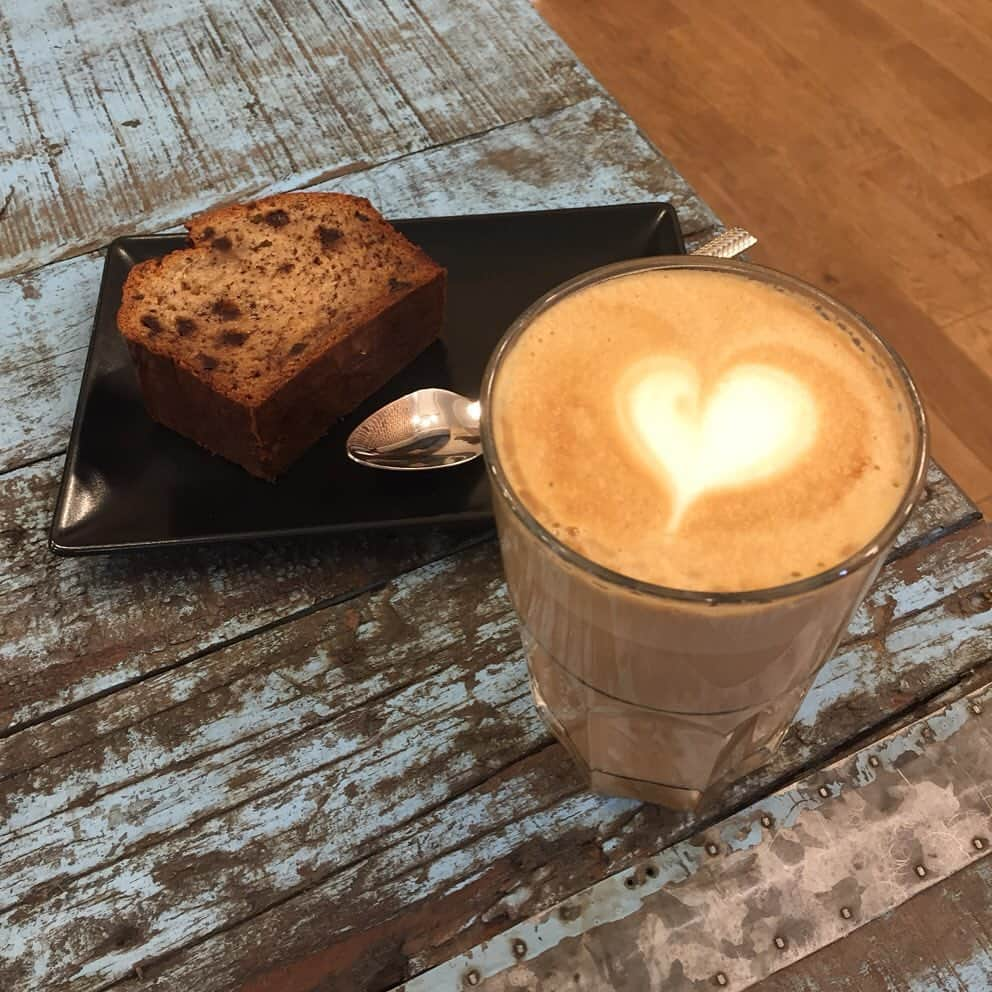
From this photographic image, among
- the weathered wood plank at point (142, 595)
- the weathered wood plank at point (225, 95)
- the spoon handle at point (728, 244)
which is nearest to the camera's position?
the weathered wood plank at point (142, 595)

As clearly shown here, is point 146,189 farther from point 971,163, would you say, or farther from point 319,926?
point 971,163

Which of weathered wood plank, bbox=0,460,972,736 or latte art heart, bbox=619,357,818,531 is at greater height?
latte art heart, bbox=619,357,818,531

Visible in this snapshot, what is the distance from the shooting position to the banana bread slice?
0.73 metres

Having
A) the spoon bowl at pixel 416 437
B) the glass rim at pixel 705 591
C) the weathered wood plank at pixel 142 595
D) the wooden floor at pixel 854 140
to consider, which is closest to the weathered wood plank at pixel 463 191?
the weathered wood plank at pixel 142 595

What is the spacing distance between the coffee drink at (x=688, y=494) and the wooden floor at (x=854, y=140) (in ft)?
3.06

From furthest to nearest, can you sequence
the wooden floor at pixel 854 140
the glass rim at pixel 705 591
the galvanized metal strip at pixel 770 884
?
the wooden floor at pixel 854 140, the galvanized metal strip at pixel 770 884, the glass rim at pixel 705 591

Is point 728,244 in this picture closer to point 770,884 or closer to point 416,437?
point 416,437

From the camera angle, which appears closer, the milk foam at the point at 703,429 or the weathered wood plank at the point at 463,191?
the milk foam at the point at 703,429

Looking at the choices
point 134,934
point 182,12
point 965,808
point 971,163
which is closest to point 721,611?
point 965,808

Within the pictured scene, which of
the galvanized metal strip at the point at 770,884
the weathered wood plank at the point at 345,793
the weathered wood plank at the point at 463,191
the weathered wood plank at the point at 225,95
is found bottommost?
the galvanized metal strip at the point at 770,884

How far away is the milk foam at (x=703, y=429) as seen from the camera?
45cm

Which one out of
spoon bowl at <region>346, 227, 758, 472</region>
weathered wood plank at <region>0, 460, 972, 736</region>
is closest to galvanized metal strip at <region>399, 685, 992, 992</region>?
weathered wood plank at <region>0, 460, 972, 736</region>

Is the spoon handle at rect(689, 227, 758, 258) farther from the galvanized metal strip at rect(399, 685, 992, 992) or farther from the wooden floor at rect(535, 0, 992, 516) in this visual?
the wooden floor at rect(535, 0, 992, 516)

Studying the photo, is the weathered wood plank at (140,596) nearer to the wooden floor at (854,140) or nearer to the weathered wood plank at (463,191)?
the weathered wood plank at (463,191)
